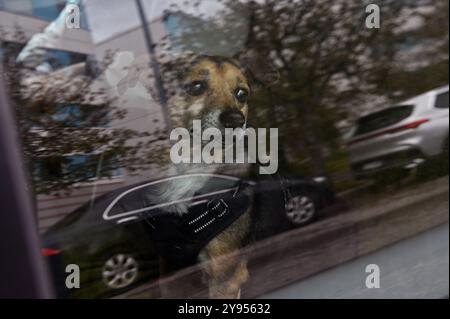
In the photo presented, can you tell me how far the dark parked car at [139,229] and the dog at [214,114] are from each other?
37mm

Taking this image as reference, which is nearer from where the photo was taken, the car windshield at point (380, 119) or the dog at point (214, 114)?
the dog at point (214, 114)

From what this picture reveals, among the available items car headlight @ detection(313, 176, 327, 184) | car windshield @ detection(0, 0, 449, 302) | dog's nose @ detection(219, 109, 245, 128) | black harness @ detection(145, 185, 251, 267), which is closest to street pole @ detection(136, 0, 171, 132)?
car windshield @ detection(0, 0, 449, 302)

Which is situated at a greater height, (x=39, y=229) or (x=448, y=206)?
(x=39, y=229)

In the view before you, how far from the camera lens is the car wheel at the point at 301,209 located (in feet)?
8.29

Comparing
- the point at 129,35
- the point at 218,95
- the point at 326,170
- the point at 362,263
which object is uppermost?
the point at 129,35

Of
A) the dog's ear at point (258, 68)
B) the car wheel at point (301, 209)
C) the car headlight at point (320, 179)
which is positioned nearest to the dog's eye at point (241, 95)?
the dog's ear at point (258, 68)

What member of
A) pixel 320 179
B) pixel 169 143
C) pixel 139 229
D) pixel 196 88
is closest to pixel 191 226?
pixel 139 229

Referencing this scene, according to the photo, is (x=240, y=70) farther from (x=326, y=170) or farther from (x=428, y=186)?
(x=428, y=186)

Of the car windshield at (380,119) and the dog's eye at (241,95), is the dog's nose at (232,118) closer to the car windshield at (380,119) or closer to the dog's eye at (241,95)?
the dog's eye at (241,95)

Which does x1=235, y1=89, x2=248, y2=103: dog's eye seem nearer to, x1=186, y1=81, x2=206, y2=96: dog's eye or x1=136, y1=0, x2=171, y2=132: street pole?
x1=186, y1=81, x2=206, y2=96: dog's eye

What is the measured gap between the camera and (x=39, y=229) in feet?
6.36

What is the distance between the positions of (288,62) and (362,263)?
4.01 ft
